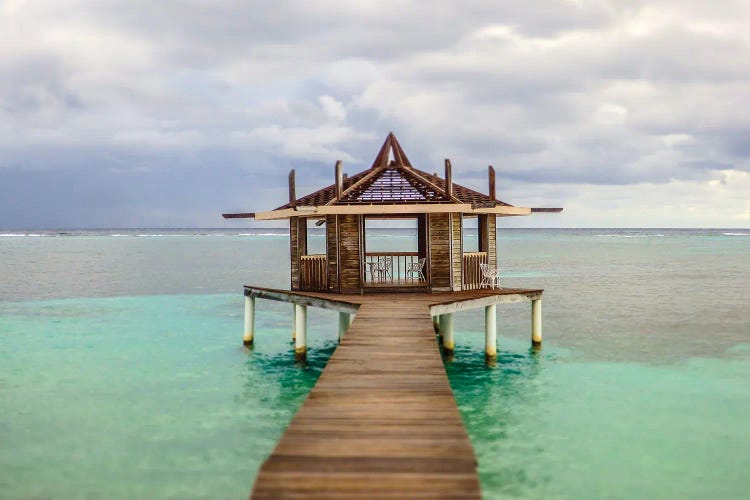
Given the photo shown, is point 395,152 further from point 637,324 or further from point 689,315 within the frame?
point 689,315

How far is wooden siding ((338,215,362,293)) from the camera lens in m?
16.4

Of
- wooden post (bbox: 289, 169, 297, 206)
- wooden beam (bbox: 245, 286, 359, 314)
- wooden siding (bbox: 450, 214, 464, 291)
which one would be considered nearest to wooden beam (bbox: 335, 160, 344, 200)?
wooden post (bbox: 289, 169, 297, 206)

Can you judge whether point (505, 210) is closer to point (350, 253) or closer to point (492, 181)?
point (492, 181)

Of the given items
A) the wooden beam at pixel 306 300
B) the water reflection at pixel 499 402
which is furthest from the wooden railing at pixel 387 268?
the water reflection at pixel 499 402

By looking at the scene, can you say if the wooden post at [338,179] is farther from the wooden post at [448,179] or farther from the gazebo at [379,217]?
the wooden post at [448,179]

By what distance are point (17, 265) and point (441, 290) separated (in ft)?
183

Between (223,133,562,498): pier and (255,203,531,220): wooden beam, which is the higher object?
(255,203,531,220): wooden beam

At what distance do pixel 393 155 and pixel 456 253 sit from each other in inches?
157

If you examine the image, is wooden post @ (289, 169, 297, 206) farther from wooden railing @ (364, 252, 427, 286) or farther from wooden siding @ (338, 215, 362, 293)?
wooden railing @ (364, 252, 427, 286)

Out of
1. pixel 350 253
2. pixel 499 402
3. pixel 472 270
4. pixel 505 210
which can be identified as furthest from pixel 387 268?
pixel 499 402

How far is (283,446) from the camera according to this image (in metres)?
5.40

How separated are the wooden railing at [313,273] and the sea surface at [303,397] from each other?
217cm

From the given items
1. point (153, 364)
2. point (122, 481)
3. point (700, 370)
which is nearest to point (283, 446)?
point (122, 481)

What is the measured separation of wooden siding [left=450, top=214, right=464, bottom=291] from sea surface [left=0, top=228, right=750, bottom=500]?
228 centimetres
